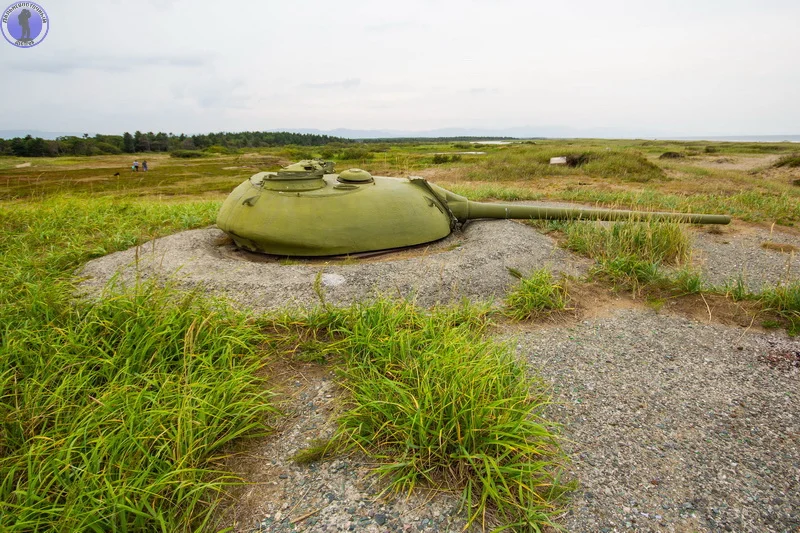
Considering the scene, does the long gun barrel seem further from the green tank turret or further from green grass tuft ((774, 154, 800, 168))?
green grass tuft ((774, 154, 800, 168))

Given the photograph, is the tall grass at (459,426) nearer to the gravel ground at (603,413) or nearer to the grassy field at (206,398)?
the grassy field at (206,398)

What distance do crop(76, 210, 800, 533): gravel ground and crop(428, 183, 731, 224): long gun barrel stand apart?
156 cm

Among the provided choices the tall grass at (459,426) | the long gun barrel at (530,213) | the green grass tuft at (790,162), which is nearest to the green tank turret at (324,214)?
the long gun barrel at (530,213)

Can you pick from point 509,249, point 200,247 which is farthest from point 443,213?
point 200,247

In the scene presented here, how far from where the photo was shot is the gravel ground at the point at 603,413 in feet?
6.84

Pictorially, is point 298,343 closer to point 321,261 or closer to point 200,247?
point 321,261

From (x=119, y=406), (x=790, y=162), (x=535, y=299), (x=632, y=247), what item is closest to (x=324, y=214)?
(x=535, y=299)

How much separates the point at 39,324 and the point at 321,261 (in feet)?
9.38

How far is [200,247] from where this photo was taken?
19.7 feet

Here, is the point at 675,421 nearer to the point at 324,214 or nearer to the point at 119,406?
the point at 119,406

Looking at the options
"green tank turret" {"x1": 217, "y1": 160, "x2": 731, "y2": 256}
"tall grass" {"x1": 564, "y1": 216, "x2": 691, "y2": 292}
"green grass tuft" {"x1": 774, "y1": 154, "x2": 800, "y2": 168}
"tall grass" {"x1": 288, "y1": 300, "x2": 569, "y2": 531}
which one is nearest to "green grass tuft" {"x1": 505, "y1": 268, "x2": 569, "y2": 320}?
"tall grass" {"x1": 564, "y1": 216, "x2": 691, "y2": 292}

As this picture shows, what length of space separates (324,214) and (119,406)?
3.32 meters

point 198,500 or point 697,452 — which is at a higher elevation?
point 198,500

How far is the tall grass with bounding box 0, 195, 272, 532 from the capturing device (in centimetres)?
190
